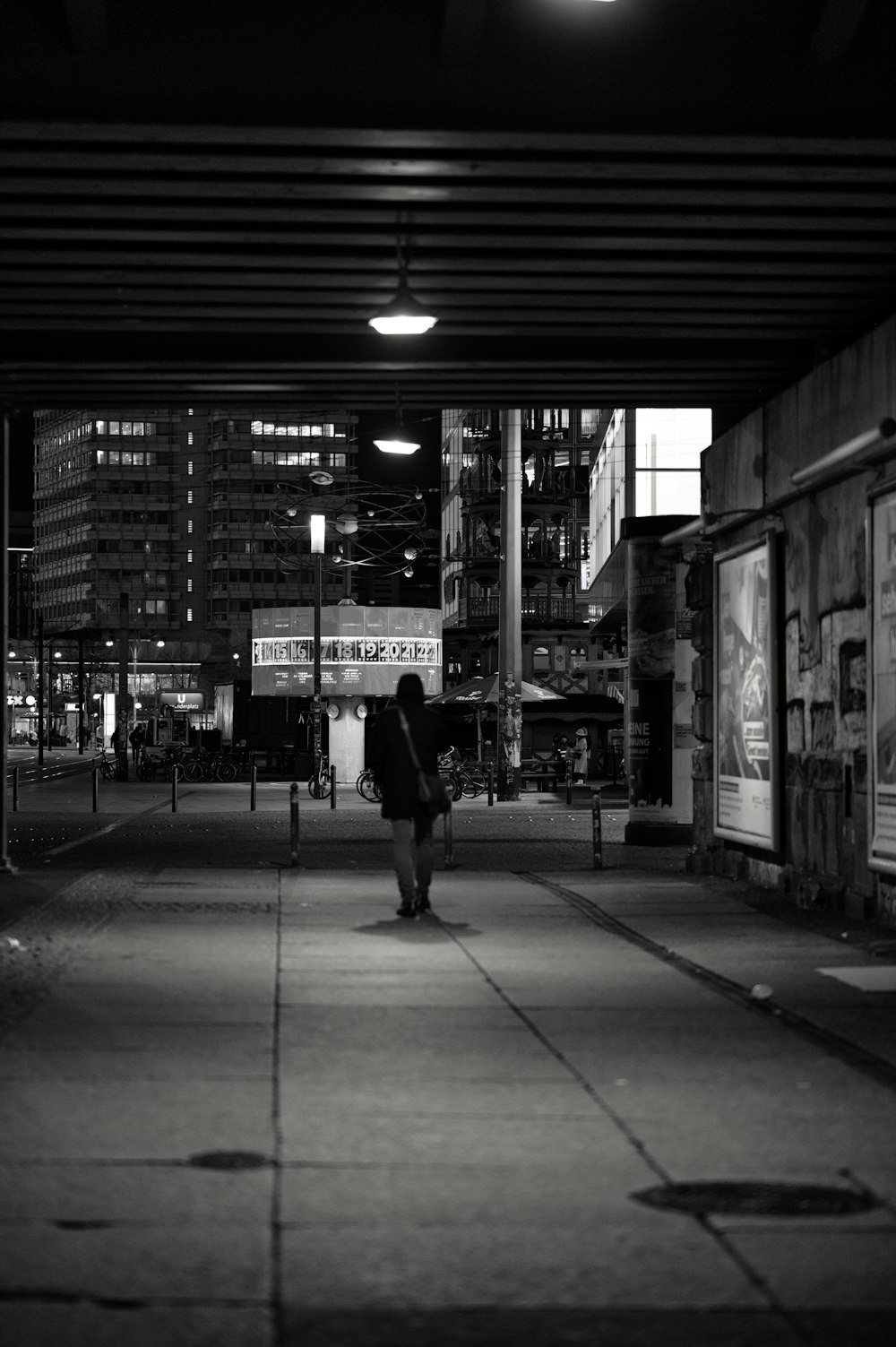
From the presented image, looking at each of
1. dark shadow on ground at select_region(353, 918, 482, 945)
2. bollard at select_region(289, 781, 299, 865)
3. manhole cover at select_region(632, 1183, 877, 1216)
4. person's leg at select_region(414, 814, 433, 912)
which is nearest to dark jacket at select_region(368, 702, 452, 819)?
person's leg at select_region(414, 814, 433, 912)

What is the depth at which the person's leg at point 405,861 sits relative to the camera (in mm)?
15344

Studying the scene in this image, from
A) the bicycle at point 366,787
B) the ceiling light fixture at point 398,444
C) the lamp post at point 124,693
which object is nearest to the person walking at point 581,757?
the bicycle at point 366,787

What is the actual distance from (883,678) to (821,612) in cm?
207

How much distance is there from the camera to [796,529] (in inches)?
680

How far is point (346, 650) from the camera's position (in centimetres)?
5250

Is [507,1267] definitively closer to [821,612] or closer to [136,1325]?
[136,1325]

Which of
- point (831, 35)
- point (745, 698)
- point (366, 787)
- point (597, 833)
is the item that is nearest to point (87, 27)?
point (831, 35)

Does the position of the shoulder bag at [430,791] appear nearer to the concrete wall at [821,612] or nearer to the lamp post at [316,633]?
A: the concrete wall at [821,612]

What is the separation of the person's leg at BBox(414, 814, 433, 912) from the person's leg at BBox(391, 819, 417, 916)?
7cm

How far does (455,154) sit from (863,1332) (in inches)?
308

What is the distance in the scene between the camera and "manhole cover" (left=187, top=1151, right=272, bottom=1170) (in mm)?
6742

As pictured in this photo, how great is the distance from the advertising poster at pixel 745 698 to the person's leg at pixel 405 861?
3.85 metres

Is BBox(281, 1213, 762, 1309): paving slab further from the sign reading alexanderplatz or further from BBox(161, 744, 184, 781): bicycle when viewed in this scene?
BBox(161, 744, 184, 781): bicycle

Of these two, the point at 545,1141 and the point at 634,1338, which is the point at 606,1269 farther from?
the point at 545,1141
